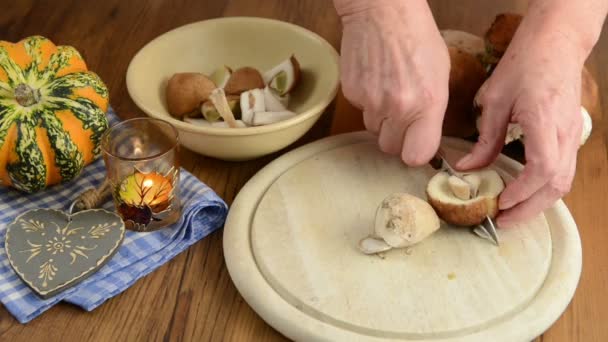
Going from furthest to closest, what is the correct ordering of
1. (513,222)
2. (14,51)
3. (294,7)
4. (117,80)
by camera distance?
1. (294,7)
2. (117,80)
3. (14,51)
4. (513,222)

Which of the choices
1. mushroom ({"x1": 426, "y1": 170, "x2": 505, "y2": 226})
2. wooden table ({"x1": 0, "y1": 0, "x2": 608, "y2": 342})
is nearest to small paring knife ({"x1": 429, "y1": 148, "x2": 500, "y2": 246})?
mushroom ({"x1": 426, "y1": 170, "x2": 505, "y2": 226})

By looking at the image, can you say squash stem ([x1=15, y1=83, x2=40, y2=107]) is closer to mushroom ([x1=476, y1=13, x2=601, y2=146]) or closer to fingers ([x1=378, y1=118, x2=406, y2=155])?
fingers ([x1=378, y1=118, x2=406, y2=155])

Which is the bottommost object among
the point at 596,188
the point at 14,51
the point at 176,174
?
the point at 596,188

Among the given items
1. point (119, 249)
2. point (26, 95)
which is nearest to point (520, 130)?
point (119, 249)

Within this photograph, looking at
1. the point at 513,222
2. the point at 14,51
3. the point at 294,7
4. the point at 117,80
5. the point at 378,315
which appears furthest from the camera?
the point at 294,7

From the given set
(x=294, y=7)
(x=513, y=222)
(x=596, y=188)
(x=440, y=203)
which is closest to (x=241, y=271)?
(x=440, y=203)

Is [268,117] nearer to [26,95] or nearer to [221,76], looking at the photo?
[221,76]

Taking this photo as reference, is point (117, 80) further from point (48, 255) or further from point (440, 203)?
point (440, 203)

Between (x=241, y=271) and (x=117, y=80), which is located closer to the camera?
(x=241, y=271)

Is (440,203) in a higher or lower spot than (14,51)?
lower
